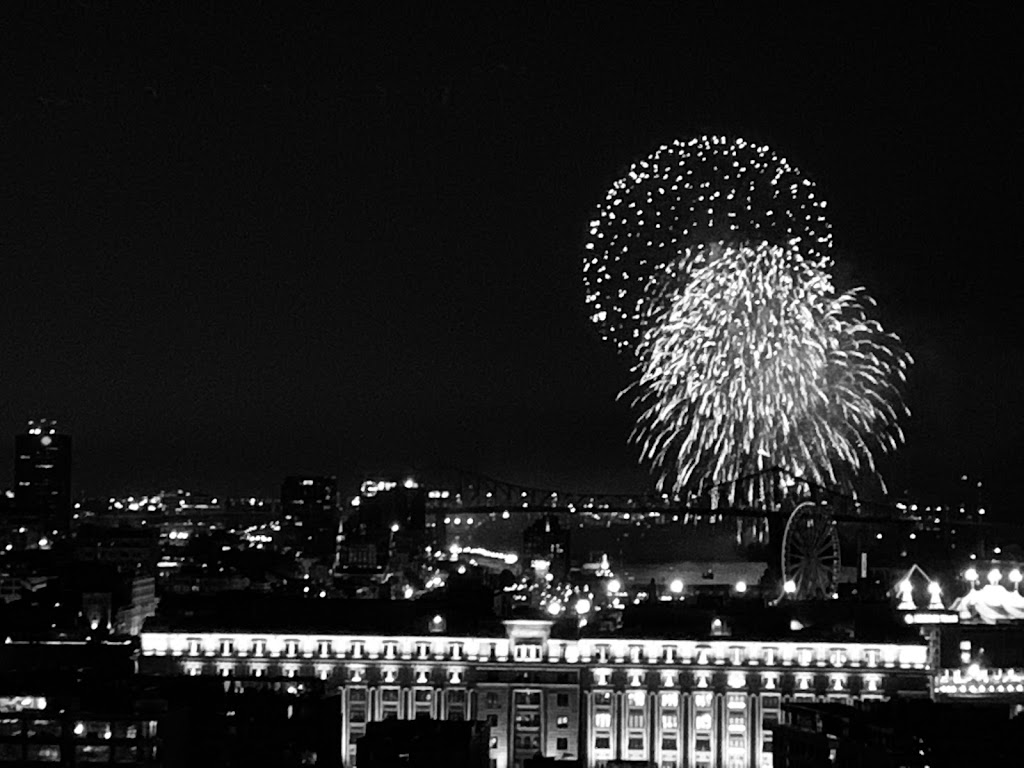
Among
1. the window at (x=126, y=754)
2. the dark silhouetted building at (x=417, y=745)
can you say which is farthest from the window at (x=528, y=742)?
the window at (x=126, y=754)

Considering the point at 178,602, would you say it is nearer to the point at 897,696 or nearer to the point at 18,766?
the point at 897,696

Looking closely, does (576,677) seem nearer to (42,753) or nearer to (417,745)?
(417,745)

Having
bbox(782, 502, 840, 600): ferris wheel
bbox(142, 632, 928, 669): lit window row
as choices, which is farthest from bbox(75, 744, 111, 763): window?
bbox(782, 502, 840, 600): ferris wheel

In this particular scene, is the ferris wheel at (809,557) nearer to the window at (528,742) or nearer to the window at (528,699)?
the window at (528,699)

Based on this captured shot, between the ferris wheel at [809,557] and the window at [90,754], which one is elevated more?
the ferris wheel at [809,557]

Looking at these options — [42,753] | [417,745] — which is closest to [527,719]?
[417,745]

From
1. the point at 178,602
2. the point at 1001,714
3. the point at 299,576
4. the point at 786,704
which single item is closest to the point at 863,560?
the point at 299,576
